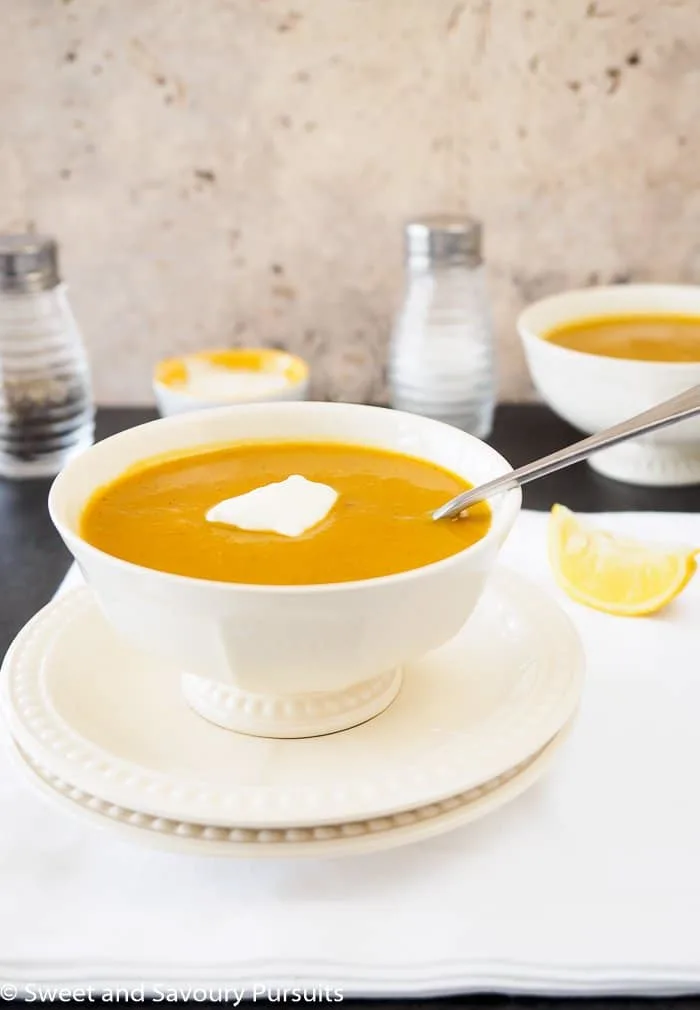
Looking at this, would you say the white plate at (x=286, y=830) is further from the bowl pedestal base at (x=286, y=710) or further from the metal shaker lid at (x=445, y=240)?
the metal shaker lid at (x=445, y=240)

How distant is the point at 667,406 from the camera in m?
0.92

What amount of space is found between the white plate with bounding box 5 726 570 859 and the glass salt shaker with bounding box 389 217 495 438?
717 mm

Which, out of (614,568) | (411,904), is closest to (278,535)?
(411,904)

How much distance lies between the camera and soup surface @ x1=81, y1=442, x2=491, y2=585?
74 centimetres

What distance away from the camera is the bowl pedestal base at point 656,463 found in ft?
4.09

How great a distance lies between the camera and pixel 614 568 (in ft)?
3.29

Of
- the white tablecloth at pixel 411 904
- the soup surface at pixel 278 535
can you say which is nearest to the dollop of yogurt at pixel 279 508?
the soup surface at pixel 278 535

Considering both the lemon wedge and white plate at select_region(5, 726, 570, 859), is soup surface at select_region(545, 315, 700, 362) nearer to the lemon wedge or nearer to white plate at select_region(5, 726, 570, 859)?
the lemon wedge

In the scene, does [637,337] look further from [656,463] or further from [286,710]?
[286,710]

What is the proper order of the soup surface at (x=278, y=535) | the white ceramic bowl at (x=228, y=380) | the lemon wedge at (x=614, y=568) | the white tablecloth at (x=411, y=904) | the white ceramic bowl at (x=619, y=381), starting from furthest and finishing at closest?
1. the white ceramic bowl at (x=228, y=380)
2. the white ceramic bowl at (x=619, y=381)
3. the lemon wedge at (x=614, y=568)
4. the soup surface at (x=278, y=535)
5. the white tablecloth at (x=411, y=904)

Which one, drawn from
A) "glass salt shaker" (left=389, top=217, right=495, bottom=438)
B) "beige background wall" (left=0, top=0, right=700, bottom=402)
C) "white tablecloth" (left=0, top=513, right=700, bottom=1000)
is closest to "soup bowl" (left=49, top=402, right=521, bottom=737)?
"white tablecloth" (left=0, top=513, right=700, bottom=1000)

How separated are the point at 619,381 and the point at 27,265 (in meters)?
0.63

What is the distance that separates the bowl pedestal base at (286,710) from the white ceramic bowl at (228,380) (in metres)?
0.56

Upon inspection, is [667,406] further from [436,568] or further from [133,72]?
[133,72]
